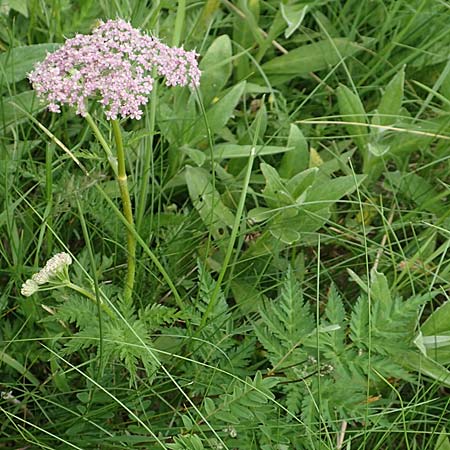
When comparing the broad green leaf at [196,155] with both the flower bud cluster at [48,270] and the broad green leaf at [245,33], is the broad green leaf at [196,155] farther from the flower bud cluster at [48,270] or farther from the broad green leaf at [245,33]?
the flower bud cluster at [48,270]

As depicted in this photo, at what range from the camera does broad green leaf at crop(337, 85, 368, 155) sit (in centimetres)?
176

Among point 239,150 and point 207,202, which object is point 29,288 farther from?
point 239,150

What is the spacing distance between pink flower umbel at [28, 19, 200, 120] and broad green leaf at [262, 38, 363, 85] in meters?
0.80

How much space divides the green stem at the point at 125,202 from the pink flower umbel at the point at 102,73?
0.05 m

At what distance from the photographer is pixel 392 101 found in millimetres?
1785

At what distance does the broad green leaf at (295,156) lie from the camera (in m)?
1.73

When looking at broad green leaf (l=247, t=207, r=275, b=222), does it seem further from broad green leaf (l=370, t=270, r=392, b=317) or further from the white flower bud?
the white flower bud

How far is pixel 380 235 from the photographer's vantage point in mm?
1758

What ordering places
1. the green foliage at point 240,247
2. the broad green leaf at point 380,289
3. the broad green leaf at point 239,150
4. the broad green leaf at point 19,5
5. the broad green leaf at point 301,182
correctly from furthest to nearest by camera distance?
the broad green leaf at point 19,5 < the broad green leaf at point 239,150 < the broad green leaf at point 301,182 < the broad green leaf at point 380,289 < the green foliage at point 240,247

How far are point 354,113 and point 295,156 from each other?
0.17 metres

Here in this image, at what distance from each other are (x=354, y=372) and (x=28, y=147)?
0.83 metres

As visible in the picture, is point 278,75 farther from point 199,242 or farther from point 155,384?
point 155,384

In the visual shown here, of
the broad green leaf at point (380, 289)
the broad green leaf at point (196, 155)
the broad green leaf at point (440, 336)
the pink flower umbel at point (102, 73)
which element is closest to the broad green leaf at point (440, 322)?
the broad green leaf at point (440, 336)

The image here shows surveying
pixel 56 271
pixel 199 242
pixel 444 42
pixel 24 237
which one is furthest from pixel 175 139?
pixel 444 42
